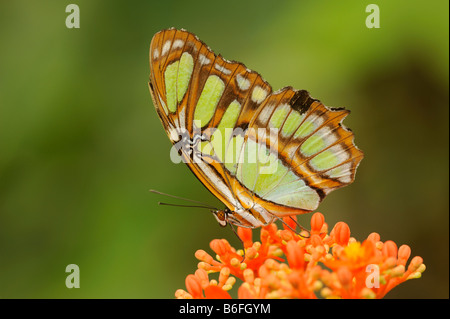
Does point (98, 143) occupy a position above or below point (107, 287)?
above

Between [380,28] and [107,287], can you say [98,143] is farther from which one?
[380,28]

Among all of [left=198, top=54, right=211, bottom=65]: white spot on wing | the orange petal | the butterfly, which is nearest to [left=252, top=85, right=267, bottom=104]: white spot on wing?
the butterfly

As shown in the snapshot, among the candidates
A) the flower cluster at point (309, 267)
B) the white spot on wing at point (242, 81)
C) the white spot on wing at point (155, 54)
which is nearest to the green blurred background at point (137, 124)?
the white spot on wing at point (155, 54)

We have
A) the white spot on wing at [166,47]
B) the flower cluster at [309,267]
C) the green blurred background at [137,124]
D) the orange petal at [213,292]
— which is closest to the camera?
the flower cluster at [309,267]

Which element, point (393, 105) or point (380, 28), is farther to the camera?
point (393, 105)

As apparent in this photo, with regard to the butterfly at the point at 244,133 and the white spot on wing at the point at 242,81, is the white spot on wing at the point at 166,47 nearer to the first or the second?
the butterfly at the point at 244,133

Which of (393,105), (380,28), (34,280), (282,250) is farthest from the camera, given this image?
(393,105)

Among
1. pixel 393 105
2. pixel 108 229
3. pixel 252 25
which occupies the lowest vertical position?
pixel 108 229

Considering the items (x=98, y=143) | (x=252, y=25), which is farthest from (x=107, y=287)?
(x=252, y=25)

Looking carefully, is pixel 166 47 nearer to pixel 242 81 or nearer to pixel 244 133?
pixel 242 81
